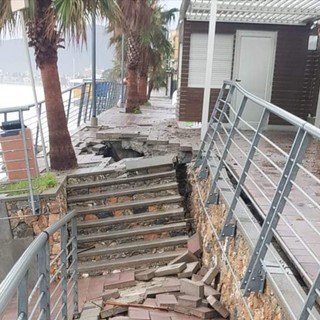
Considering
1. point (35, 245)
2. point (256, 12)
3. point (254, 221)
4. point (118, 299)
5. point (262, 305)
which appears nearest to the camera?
point (35, 245)

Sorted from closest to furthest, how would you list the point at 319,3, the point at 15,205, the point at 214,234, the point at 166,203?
the point at 214,234
the point at 15,205
the point at 166,203
the point at 319,3

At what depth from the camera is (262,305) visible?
2514mm

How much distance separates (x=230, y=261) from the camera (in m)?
3.39

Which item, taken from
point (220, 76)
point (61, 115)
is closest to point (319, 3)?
point (220, 76)

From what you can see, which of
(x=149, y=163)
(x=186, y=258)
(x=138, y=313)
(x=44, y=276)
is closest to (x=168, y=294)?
(x=138, y=313)

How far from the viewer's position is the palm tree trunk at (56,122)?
564 cm

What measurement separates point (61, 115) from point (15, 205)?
5.11ft

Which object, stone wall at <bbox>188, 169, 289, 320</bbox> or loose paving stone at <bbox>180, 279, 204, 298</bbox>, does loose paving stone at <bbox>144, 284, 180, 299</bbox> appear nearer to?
loose paving stone at <bbox>180, 279, 204, 298</bbox>

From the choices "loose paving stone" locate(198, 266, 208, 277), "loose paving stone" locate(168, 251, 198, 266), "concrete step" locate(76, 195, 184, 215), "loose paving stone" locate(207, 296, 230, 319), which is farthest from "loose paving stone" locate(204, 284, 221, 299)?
"concrete step" locate(76, 195, 184, 215)

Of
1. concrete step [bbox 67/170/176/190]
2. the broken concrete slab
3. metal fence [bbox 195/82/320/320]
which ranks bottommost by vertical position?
concrete step [bbox 67/170/176/190]

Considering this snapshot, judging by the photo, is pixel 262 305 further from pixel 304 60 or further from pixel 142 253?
pixel 304 60

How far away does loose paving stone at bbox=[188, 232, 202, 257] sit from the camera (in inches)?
184

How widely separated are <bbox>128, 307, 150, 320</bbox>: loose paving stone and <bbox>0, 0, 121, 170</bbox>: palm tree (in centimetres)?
295

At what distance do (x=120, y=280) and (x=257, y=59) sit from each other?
5.93m
